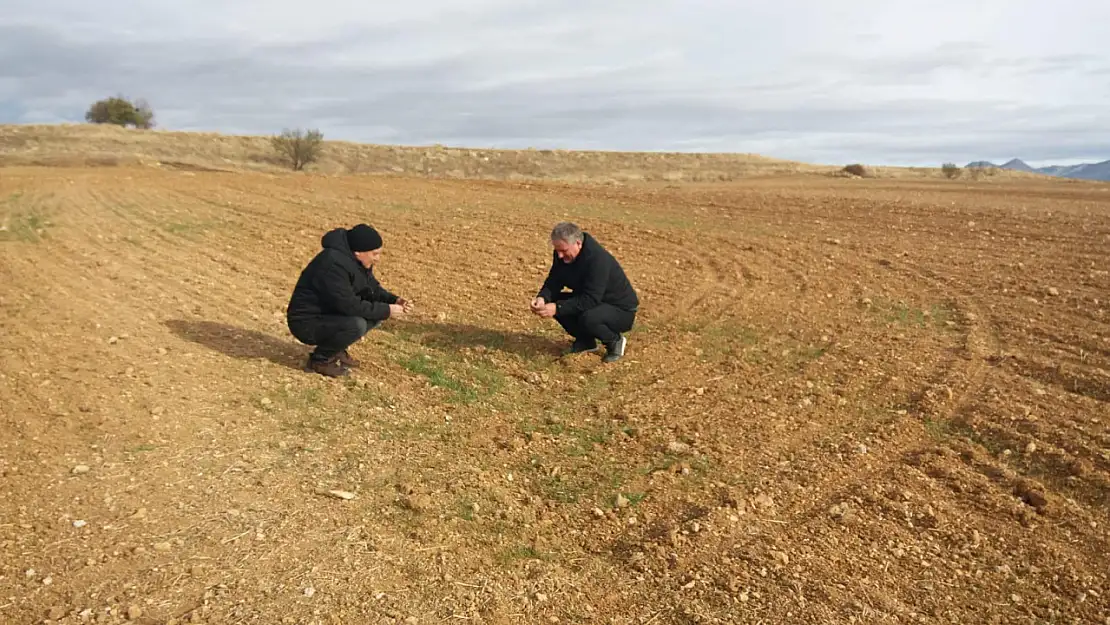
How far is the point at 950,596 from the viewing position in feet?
12.6

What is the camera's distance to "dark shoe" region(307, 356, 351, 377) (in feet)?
21.4

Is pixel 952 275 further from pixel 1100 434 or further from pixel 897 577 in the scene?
pixel 897 577

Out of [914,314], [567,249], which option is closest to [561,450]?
[567,249]

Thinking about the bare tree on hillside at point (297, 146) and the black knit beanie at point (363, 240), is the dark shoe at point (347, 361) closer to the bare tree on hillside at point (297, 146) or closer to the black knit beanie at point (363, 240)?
the black knit beanie at point (363, 240)

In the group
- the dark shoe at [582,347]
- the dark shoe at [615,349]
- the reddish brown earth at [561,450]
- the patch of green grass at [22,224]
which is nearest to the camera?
the reddish brown earth at [561,450]

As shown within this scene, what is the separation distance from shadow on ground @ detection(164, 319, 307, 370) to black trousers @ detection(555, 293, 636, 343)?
2218 mm

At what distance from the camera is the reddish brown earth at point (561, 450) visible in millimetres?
3854

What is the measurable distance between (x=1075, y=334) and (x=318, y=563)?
22.1ft

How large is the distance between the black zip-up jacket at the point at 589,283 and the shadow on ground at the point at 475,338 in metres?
0.58

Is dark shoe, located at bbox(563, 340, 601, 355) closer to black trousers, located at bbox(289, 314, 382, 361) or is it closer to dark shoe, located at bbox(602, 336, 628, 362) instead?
dark shoe, located at bbox(602, 336, 628, 362)

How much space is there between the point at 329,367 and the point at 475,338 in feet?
5.45

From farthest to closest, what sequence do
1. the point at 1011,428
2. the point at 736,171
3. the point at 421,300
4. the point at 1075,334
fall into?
the point at 736,171 → the point at 421,300 → the point at 1075,334 → the point at 1011,428

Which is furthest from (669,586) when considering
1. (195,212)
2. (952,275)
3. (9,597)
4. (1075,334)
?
(195,212)

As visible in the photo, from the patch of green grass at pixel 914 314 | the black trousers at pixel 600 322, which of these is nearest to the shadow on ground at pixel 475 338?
the black trousers at pixel 600 322
